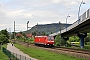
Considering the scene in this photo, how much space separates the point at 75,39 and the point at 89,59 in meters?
105

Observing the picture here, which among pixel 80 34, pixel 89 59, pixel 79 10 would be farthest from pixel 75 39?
pixel 89 59

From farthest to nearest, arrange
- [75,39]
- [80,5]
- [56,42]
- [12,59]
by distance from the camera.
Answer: [75,39] < [56,42] < [80,5] < [12,59]

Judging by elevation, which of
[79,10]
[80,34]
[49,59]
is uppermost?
A: [79,10]

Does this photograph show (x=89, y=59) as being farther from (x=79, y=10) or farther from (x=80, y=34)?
(x=80, y=34)

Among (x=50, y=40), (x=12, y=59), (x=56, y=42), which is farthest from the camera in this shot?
(x=56, y=42)

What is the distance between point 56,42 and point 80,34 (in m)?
10.7

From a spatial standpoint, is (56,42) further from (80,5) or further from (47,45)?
(80,5)

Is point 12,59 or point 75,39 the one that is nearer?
point 12,59

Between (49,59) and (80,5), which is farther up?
(80,5)

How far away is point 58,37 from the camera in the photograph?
74.9 m

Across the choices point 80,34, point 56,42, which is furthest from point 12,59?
point 56,42

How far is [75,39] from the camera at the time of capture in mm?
132500

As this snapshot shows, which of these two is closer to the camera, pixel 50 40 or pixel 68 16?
pixel 50 40

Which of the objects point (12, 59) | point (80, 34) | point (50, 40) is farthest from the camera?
point (80, 34)
